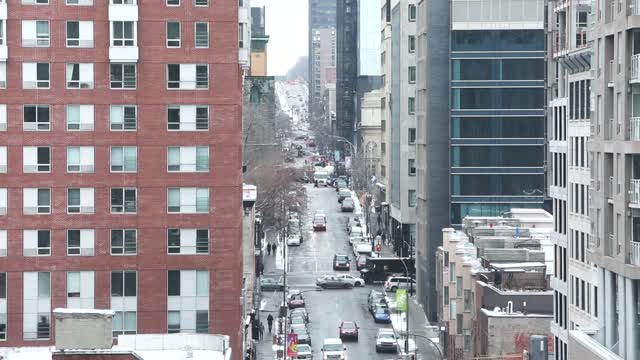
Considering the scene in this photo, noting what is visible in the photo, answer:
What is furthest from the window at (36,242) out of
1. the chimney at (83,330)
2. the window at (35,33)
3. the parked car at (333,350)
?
the chimney at (83,330)

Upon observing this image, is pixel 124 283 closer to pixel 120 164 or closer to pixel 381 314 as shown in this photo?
pixel 120 164

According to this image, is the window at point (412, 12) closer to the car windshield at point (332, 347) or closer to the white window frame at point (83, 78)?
the car windshield at point (332, 347)

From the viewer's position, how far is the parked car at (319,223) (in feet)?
576

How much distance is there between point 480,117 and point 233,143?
4487cm

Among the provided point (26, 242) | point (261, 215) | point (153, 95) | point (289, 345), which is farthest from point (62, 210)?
point (261, 215)

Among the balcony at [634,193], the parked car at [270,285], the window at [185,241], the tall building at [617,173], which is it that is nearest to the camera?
the balcony at [634,193]

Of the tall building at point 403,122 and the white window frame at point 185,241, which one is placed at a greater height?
the tall building at point 403,122

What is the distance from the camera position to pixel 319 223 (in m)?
176

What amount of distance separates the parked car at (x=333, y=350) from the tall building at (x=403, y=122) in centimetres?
4098

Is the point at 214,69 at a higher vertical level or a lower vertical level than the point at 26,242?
higher

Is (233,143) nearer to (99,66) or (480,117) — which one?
(99,66)

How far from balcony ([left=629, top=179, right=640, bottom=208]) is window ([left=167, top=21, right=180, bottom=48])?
37.9 metres

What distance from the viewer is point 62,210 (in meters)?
71.2

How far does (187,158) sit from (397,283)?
181 feet
